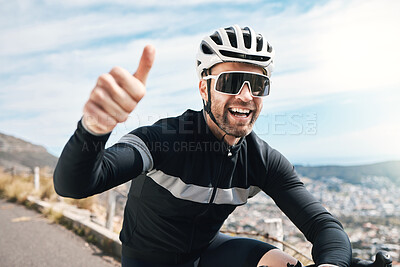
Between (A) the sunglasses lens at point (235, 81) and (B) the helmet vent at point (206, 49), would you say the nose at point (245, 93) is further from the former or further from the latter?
(B) the helmet vent at point (206, 49)

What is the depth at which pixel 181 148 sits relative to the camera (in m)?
2.56

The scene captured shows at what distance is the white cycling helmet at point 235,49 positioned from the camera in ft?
9.36

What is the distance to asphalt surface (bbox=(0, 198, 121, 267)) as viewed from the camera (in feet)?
20.6

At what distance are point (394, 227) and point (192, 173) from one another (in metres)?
20.3

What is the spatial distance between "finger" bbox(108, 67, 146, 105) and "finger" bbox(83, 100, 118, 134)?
0.34 feet

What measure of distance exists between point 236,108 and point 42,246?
5.95 m

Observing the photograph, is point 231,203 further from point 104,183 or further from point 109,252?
point 109,252

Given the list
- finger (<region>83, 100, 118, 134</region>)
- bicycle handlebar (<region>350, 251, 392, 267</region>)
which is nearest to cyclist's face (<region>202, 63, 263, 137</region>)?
bicycle handlebar (<region>350, 251, 392, 267</region>)

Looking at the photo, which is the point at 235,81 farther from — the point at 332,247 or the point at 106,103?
the point at 106,103

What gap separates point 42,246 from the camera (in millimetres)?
7113

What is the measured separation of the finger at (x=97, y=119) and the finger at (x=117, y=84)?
0.30 ft

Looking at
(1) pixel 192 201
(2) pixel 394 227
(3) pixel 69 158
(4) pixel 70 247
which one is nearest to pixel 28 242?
(4) pixel 70 247

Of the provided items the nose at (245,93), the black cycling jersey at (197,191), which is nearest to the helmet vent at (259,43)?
the nose at (245,93)

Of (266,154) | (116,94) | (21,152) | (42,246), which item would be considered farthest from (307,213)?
(21,152)
